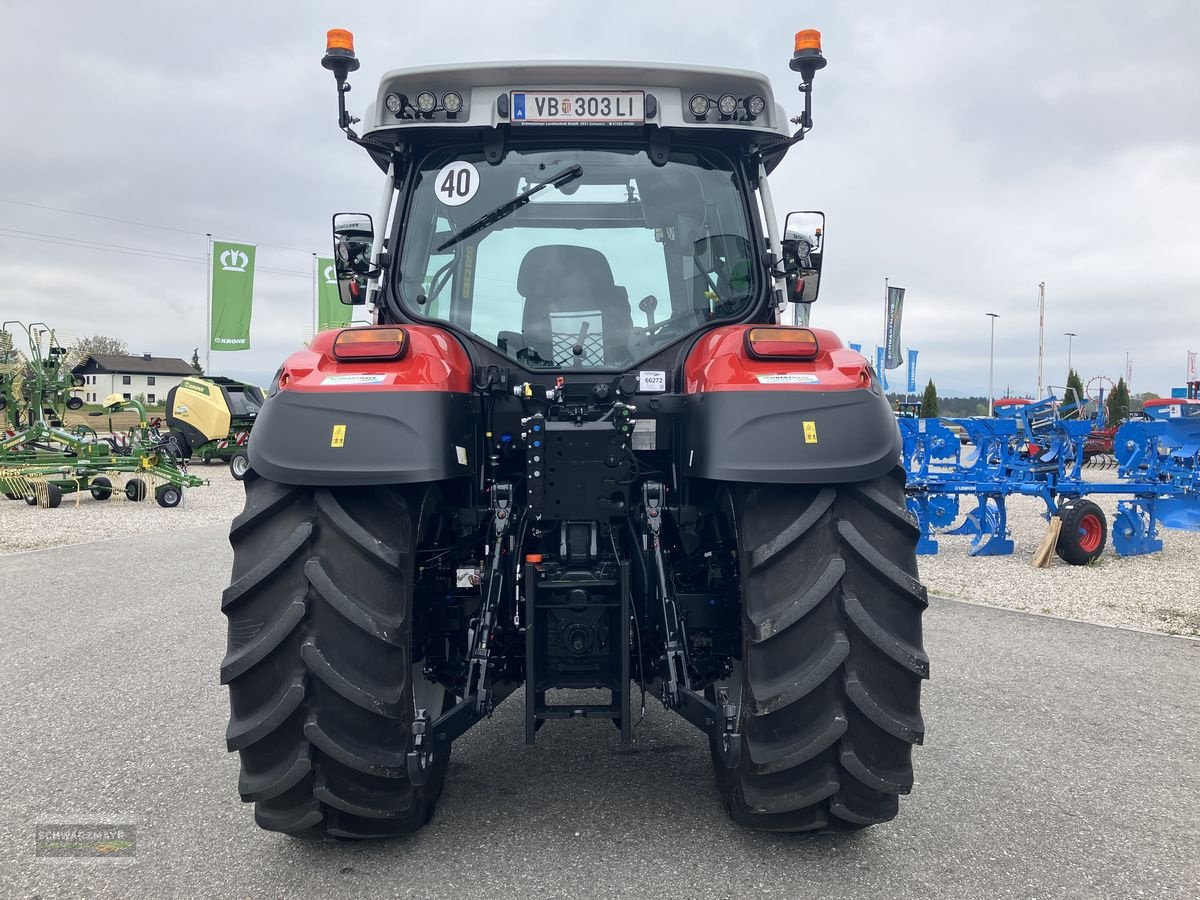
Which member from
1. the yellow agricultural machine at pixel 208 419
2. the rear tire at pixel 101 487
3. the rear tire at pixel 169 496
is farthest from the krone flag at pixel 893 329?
the rear tire at pixel 101 487

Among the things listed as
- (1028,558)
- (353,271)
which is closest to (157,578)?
(353,271)

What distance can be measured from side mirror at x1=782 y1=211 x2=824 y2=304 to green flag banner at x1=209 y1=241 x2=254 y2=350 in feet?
76.9

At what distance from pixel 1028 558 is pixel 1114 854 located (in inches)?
302

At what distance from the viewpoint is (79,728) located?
13.4ft

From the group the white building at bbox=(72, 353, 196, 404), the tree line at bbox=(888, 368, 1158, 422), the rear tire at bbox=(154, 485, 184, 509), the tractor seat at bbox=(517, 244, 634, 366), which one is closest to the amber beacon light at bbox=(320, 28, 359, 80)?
the tractor seat at bbox=(517, 244, 634, 366)

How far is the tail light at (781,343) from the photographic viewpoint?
272cm

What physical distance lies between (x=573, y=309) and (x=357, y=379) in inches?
38.7

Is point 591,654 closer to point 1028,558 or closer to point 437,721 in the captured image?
point 437,721

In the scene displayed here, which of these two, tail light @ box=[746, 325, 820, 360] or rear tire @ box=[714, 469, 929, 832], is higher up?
tail light @ box=[746, 325, 820, 360]

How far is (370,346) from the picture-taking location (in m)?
2.68

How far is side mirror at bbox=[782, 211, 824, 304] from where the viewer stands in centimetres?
353

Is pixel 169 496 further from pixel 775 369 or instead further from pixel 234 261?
pixel 775 369

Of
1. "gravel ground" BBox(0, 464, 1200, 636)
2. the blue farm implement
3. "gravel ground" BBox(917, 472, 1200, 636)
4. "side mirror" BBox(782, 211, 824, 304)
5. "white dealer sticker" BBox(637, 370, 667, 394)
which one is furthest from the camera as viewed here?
the blue farm implement

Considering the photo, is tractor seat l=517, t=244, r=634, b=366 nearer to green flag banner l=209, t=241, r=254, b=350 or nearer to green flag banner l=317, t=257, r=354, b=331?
green flag banner l=317, t=257, r=354, b=331
